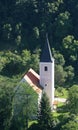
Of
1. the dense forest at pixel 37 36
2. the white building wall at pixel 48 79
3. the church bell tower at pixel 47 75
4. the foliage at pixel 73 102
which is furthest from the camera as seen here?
the dense forest at pixel 37 36

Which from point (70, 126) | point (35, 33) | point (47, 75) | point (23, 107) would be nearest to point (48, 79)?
point (47, 75)

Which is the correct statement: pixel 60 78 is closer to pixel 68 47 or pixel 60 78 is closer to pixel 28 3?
pixel 68 47

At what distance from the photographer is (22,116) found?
257 ft

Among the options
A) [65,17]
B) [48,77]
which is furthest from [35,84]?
[65,17]

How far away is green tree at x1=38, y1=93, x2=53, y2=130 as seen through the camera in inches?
3056

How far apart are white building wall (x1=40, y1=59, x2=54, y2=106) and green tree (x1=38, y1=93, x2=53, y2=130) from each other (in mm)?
7320

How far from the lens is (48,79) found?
86688mm

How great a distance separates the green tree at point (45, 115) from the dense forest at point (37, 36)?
17.1 m

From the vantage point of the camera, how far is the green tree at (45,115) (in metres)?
77.6

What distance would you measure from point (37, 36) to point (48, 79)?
24.9 meters

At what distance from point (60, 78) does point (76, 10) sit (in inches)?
814

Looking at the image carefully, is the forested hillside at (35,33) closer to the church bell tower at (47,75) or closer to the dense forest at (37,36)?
the dense forest at (37,36)

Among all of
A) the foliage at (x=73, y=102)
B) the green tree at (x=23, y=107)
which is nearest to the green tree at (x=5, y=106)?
the green tree at (x=23, y=107)

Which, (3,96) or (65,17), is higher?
(65,17)
